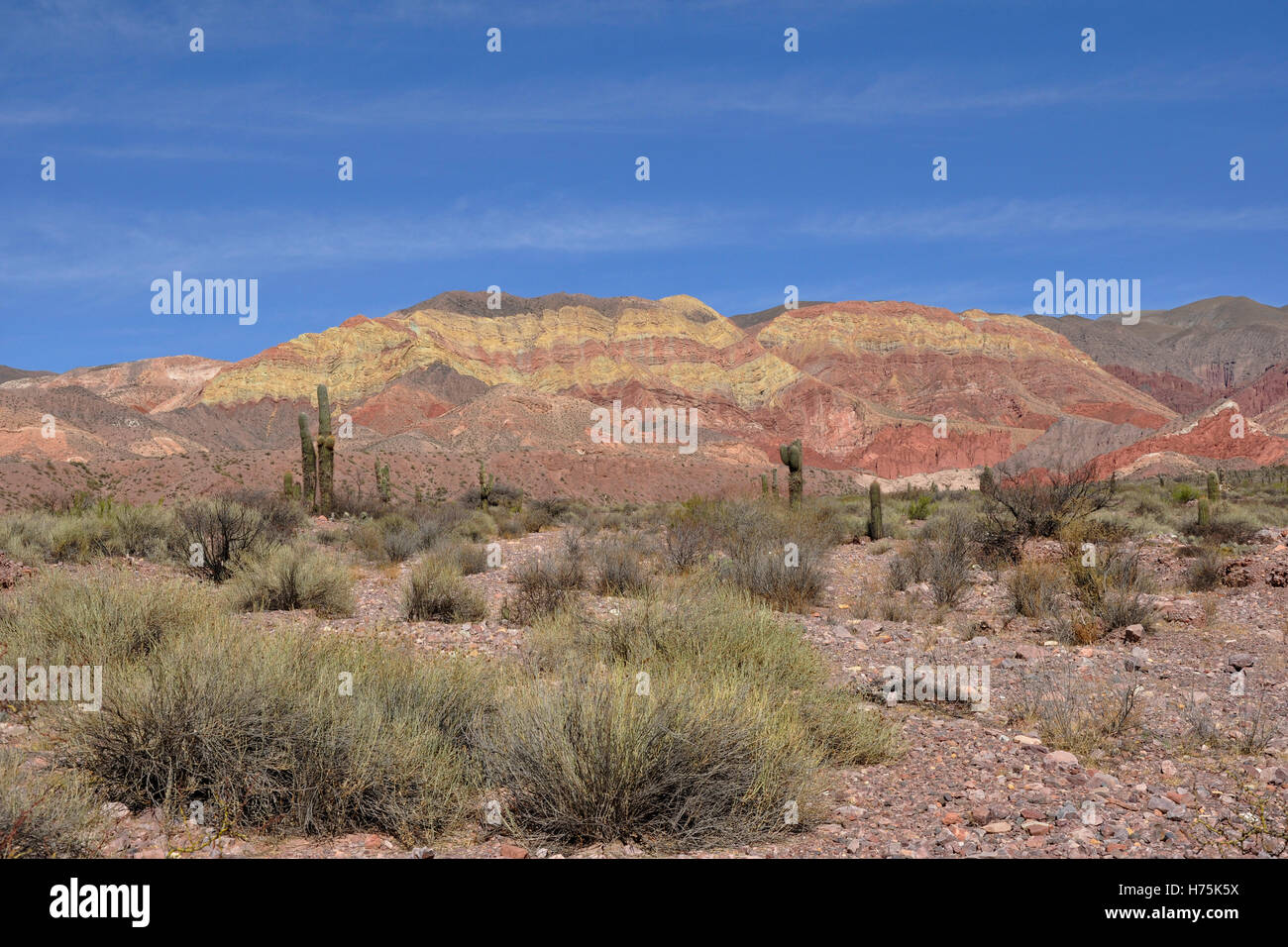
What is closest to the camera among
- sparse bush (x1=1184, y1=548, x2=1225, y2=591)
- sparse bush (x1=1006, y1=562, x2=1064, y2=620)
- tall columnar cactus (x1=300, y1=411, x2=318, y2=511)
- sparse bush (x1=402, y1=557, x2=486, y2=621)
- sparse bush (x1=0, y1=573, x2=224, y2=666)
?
sparse bush (x1=0, y1=573, x2=224, y2=666)

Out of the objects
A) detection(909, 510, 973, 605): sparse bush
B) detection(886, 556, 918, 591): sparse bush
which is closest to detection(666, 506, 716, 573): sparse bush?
detection(886, 556, 918, 591): sparse bush

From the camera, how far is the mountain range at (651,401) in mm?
61938

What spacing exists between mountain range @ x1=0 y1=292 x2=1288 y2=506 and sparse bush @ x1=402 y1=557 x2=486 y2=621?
39.7 m

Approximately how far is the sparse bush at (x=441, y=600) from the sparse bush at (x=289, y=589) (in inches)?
30.6

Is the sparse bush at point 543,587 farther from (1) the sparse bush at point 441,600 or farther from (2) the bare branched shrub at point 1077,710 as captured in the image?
(2) the bare branched shrub at point 1077,710

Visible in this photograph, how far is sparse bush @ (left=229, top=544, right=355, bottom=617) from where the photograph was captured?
33.4ft

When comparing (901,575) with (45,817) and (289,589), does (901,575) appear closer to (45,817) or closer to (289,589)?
(289,589)

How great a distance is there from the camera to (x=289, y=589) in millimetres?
10375

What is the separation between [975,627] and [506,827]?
7117mm

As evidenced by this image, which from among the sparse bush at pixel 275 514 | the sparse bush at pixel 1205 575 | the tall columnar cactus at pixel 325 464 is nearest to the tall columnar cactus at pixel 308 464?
the tall columnar cactus at pixel 325 464

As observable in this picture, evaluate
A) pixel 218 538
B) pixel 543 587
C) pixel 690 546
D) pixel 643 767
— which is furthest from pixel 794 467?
pixel 643 767

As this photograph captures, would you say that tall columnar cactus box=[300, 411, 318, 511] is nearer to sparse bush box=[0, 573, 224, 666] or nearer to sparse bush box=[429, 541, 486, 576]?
sparse bush box=[429, 541, 486, 576]

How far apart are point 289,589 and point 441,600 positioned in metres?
1.84
